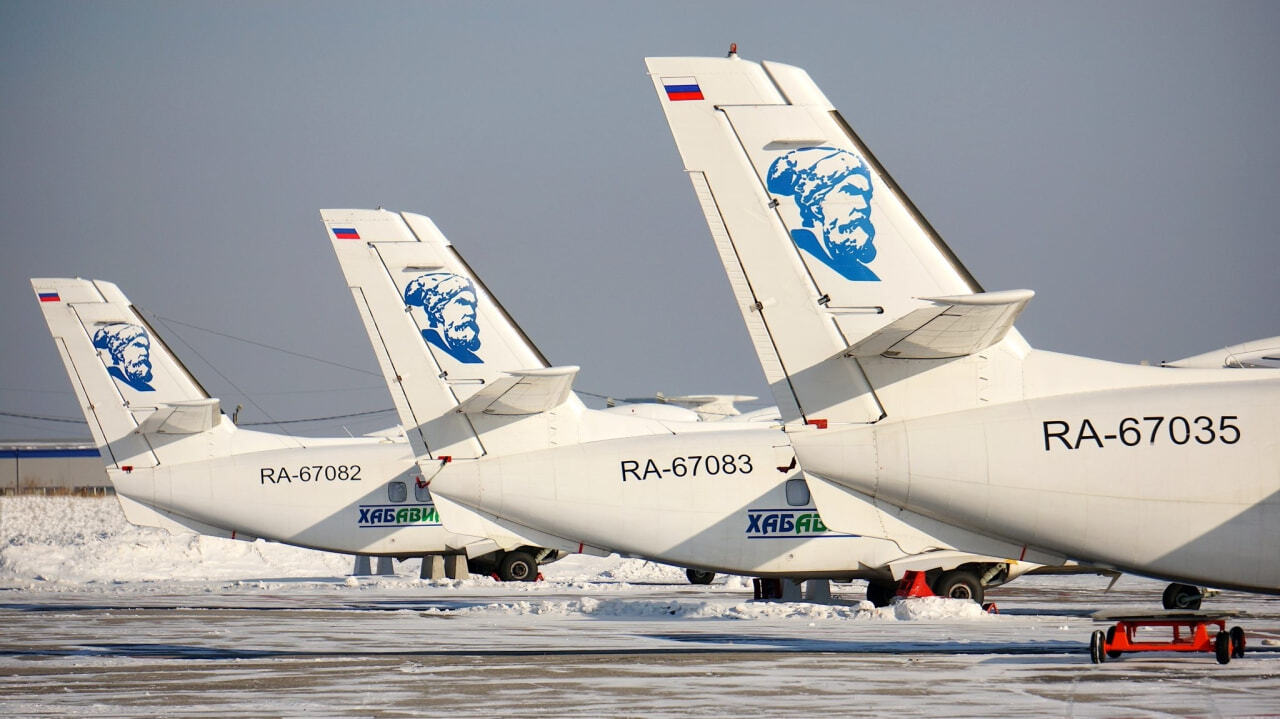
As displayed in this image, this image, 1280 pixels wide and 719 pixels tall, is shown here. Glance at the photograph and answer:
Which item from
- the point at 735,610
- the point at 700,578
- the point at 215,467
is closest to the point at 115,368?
the point at 215,467

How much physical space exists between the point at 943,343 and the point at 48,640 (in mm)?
12038

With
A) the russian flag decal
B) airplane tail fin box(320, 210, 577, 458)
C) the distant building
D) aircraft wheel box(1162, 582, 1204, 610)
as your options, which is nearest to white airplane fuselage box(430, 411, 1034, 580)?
airplane tail fin box(320, 210, 577, 458)

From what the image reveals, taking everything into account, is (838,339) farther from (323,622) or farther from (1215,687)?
(323,622)

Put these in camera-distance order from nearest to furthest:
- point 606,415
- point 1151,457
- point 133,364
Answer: point 1151,457
point 606,415
point 133,364

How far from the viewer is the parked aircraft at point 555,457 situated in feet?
73.0

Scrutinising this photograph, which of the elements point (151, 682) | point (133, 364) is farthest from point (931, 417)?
point (133, 364)

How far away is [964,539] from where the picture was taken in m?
13.7

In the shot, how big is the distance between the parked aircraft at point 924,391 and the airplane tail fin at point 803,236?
13 mm

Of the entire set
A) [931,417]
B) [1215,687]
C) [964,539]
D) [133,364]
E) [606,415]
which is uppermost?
[133,364]

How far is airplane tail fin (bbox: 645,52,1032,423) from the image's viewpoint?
1351 centimetres

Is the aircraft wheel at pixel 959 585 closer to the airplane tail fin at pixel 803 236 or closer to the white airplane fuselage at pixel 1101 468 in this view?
the white airplane fuselage at pixel 1101 468

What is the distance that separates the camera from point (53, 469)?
9181cm

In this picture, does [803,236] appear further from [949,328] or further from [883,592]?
[883,592]

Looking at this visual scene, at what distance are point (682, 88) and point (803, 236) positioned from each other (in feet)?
5.90
